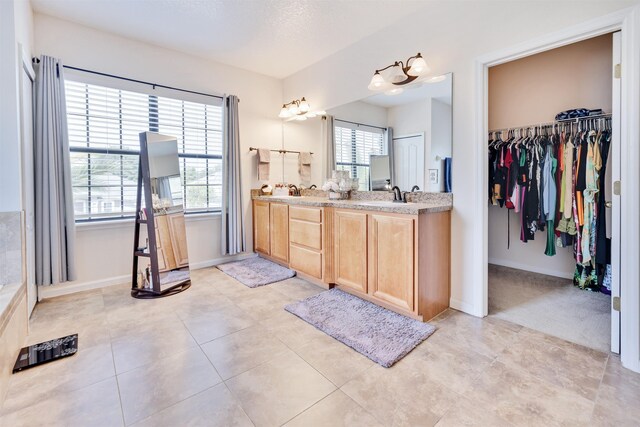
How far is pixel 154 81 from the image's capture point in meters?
3.46

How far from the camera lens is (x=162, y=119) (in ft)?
11.7

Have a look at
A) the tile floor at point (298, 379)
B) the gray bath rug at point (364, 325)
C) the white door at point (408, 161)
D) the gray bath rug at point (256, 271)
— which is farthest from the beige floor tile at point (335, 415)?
the white door at point (408, 161)

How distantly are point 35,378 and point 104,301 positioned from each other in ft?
4.01

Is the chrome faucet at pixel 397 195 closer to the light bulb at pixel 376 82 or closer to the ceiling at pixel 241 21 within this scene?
the light bulb at pixel 376 82

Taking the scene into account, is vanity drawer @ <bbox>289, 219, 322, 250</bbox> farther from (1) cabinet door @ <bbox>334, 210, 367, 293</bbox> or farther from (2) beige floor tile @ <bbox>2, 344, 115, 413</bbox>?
(2) beige floor tile @ <bbox>2, 344, 115, 413</bbox>

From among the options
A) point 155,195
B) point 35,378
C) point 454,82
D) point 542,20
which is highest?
point 542,20

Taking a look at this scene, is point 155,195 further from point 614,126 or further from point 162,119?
→ point 614,126

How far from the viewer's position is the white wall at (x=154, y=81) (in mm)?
2980

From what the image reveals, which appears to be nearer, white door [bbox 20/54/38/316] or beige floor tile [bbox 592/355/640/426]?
beige floor tile [bbox 592/355/640/426]

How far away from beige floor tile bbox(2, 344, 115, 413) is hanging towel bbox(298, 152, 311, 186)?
294 centimetres

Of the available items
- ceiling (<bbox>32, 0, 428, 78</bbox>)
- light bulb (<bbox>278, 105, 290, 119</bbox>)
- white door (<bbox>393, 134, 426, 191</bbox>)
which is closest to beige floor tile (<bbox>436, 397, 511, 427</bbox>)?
white door (<bbox>393, 134, 426, 191</bbox>)

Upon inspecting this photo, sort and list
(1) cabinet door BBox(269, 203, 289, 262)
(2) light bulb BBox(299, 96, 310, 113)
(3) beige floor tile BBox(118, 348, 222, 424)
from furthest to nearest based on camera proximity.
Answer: (2) light bulb BBox(299, 96, 310, 113) → (1) cabinet door BBox(269, 203, 289, 262) → (3) beige floor tile BBox(118, 348, 222, 424)

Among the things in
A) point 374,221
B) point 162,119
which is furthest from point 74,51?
point 374,221

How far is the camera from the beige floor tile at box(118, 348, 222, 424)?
147 cm
